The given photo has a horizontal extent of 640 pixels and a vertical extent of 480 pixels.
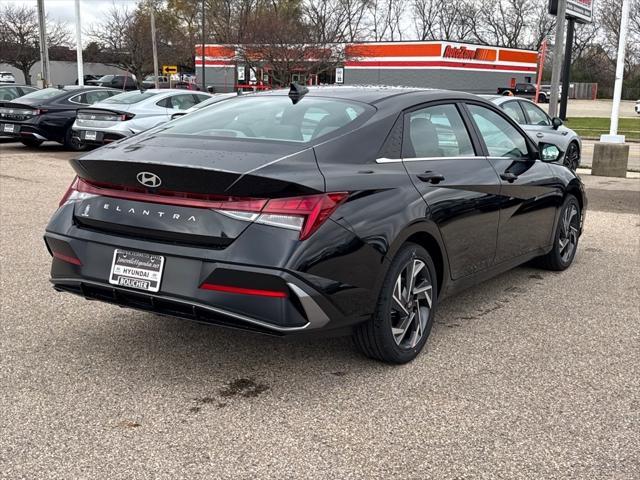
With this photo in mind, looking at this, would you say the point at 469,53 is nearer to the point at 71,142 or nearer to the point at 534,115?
the point at 71,142

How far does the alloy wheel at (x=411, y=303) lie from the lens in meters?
3.85

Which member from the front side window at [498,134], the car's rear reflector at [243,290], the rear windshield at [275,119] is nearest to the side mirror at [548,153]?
the front side window at [498,134]

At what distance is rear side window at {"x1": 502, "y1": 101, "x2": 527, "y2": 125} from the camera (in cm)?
1165

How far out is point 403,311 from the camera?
3.88 m

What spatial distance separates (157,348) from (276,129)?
146 centimetres

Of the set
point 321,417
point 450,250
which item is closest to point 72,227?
point 321,417

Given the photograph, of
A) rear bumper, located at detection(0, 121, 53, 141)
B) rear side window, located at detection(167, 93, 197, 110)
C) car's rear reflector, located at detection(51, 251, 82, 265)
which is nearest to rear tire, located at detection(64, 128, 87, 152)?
rear bumper, located at detection(0, 121, 53, 141)

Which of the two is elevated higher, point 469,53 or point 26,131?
point 469,53

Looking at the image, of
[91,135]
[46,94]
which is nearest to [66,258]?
[91,135]

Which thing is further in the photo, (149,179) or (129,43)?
(129,43)

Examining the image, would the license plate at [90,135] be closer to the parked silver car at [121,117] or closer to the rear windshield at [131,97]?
the parked silver car at [121,117]

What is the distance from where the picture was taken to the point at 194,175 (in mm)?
3307

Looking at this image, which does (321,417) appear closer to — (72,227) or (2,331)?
(72,227)

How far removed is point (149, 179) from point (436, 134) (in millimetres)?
1875
